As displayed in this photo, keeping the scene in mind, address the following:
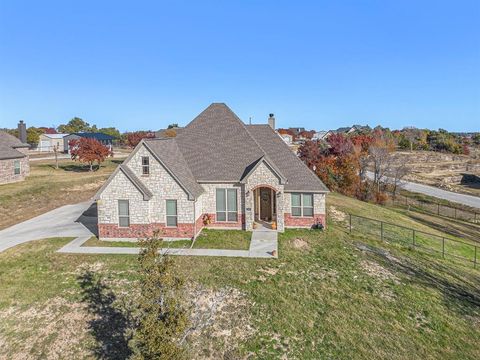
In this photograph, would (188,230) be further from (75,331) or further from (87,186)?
(87,186)

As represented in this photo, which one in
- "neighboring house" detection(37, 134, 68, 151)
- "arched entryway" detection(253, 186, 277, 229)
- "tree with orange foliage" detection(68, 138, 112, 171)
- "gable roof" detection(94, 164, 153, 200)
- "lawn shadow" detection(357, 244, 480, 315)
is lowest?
"lawn shadow" detection(357, 244, 480, 315)

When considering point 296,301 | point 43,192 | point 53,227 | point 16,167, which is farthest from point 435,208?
point 16,167

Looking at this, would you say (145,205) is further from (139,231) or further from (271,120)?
(271,120)

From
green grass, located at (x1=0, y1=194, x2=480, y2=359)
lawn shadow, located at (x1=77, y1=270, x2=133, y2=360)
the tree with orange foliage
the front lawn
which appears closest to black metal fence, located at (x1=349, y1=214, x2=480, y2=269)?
green grass, located at (x1=0, y1=194, x2=480, y2=359)

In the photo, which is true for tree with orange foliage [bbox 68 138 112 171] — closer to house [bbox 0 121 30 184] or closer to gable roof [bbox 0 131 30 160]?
gable roof [bbox 0 131 30 160]

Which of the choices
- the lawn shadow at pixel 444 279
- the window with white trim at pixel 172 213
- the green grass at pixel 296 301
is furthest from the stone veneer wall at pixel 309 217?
the window with white trim at pixel 172 213

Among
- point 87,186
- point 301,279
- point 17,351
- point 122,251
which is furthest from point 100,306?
point 87,186
